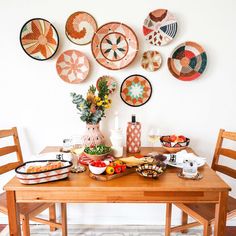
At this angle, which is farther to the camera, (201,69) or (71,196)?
(201,69)

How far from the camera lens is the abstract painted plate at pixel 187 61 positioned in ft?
6.02

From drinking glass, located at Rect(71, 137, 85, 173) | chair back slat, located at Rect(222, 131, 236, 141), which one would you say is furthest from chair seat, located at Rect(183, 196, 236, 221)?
drinking glass, located at Rect(71, 137, 85, 173)

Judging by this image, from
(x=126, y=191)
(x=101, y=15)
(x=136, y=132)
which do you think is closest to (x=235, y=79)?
(x=136, y=132)

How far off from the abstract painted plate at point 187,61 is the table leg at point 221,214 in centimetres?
100

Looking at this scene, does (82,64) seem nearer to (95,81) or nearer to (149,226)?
(95,81)

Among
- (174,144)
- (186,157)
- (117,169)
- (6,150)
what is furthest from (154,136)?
(6,150)

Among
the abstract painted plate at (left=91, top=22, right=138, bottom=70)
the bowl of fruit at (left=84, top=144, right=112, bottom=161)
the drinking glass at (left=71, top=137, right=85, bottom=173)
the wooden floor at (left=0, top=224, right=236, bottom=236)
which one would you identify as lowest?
the wooden floor at (left=0, top=224, right=236, bottom=236)

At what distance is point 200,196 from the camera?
1173mm

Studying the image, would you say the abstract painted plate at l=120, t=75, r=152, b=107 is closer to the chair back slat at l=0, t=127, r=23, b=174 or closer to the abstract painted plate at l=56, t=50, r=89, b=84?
the abstract painted plate at l=56, t=50, r=89, b=84

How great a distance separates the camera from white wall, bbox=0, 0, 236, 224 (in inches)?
71.4

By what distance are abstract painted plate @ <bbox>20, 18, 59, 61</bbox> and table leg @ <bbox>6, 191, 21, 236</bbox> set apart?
110cm

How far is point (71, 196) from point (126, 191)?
28 cm

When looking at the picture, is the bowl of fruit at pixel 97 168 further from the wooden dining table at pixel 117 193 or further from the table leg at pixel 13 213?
the table leg at pixel 13 213

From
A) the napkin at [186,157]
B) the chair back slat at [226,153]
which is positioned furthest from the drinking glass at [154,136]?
the chair back slat at [226,153]
